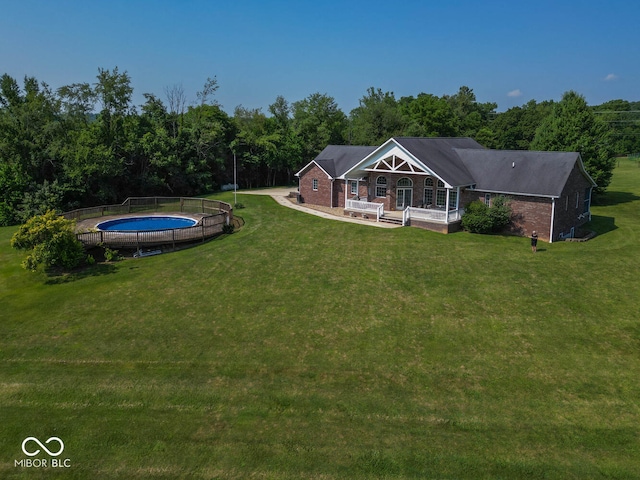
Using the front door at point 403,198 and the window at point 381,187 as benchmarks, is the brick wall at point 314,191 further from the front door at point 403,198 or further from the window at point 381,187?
the front door at point 403,198

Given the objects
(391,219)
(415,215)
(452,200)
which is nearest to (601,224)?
(452,200)

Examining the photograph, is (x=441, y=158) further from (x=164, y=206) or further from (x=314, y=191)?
(x=164, y=206)

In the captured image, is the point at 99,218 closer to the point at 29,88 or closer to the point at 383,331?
the point at 29,88

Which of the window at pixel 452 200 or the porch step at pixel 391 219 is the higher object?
the window at pixel 452 200

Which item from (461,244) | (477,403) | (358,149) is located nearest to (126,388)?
(477,403)

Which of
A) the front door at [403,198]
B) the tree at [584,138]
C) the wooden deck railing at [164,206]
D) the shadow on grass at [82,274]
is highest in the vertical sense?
the tree at [584,138]

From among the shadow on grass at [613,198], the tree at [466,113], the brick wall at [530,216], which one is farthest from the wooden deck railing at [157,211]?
the tree at [466,113]

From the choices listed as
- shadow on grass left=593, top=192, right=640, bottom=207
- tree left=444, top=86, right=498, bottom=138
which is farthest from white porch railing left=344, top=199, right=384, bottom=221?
tree left=444, top=86, right=498, bottom=138
